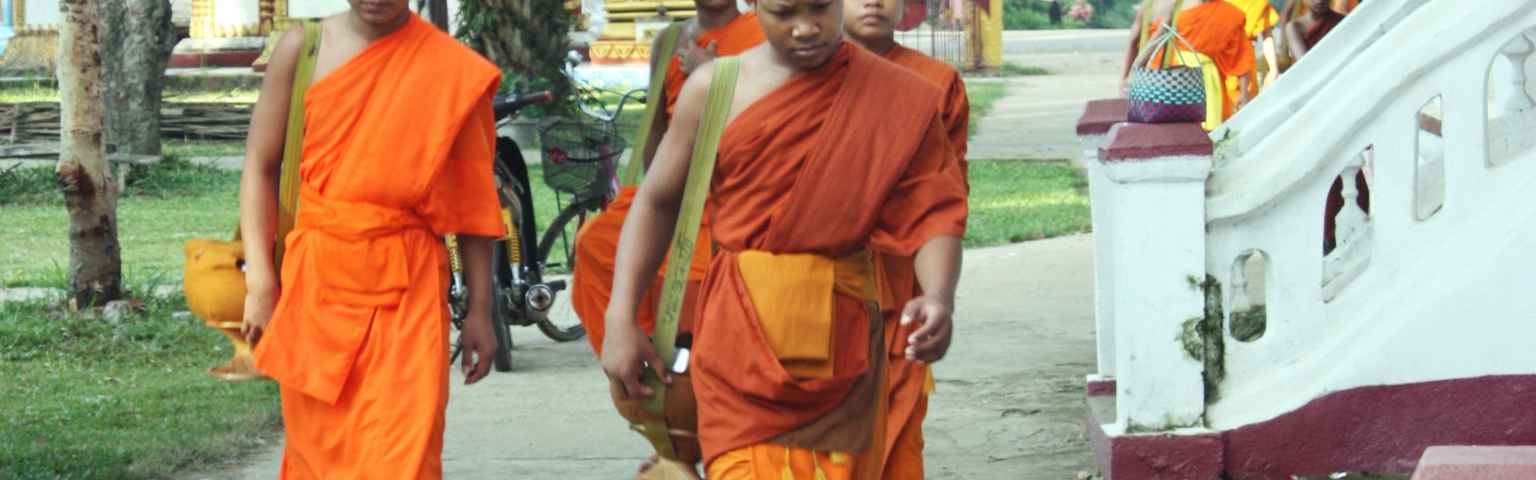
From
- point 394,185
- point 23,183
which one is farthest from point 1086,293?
point 23,183

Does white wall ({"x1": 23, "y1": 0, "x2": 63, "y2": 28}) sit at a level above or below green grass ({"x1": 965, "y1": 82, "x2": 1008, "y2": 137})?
above

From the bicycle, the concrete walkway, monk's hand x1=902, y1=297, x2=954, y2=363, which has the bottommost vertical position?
the concrete walkway

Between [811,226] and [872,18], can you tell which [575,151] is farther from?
[811,226]

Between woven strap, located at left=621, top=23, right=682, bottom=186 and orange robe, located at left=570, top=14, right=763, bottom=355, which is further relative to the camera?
orange robe, located at left=570, top=14, right=763, bottom=355

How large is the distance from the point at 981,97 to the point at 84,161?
1956cm

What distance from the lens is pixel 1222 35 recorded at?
13211 mm

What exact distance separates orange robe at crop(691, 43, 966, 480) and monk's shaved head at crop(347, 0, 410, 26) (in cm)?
102

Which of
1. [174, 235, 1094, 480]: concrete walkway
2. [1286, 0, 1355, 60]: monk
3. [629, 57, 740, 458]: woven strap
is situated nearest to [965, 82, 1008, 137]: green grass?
[1286, 0, 1355, 60]: monk

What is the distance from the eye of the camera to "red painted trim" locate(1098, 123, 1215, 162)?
237 inches

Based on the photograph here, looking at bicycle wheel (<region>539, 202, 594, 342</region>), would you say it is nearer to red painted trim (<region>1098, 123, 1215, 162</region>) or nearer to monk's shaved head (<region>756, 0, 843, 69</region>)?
red painted trim (<region>1098, 123, 1215, 162</region>)

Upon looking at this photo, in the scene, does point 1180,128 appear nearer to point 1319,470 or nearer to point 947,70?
point 947,70

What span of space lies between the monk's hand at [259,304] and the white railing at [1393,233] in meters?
2.49

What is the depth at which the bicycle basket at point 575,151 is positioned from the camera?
9258mm

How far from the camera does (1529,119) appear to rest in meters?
6.51
